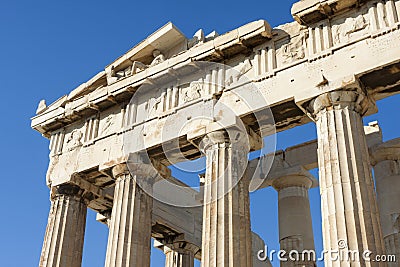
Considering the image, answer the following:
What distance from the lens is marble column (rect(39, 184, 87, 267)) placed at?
71.1 ft

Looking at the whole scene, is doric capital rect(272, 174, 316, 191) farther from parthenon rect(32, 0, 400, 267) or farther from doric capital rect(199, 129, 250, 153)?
doric capital rect(199, 129, 250, 153)

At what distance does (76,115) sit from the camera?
23.8m

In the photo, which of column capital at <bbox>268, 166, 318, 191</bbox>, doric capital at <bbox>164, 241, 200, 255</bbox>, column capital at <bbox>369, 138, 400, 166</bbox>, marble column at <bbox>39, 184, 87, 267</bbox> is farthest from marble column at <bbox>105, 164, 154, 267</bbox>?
column capital at <bbox>369, 138, 400, 166</bbox>

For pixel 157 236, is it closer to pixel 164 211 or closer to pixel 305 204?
pixel 164 211

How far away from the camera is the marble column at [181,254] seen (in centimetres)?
Result: 2766

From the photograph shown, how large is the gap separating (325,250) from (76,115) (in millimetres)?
12995

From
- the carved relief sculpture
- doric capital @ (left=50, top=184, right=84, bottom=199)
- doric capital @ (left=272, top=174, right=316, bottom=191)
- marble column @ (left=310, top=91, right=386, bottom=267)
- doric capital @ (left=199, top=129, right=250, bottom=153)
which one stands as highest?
the carved relief sculpture

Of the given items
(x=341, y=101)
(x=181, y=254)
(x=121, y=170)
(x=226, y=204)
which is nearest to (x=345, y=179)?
(x=341, y=101)

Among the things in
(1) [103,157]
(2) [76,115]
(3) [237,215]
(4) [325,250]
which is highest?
(2) [76,115]

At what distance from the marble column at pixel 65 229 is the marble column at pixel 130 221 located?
2472 millimetres

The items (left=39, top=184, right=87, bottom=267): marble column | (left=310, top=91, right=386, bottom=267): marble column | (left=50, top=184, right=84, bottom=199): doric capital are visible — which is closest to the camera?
(left=310, top=91, right=386, bottom=267): marble column

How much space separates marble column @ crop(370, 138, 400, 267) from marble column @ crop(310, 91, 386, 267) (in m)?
5.64

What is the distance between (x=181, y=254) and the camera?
1091 inches

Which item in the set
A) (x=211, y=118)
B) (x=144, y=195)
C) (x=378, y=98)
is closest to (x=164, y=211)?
(x=144, y=195)
